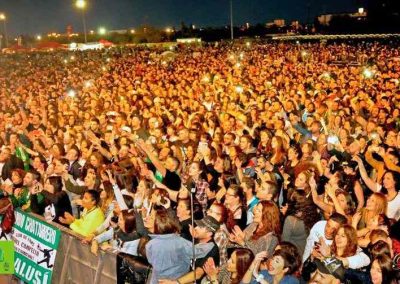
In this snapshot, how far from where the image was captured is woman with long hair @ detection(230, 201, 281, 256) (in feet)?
15.1

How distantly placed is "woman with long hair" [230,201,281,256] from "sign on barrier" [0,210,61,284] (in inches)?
78.6

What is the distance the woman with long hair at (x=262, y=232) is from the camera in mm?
4605

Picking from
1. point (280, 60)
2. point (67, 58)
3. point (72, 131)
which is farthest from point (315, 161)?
point (67, 58)

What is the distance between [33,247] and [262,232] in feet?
9.05

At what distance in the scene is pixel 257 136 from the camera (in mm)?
9195

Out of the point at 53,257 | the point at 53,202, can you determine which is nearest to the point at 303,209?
the point at 53,257

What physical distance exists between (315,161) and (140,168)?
251cm

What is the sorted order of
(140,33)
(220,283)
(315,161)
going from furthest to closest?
(140,33) < (315,161) < (220,283)

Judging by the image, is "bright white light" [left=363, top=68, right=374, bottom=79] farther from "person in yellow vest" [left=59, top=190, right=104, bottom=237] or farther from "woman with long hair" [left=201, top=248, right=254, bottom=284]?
"woman with long hair" [left=201, top=248, right=254, bottom=284]

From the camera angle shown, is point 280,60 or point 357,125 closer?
point 357,125

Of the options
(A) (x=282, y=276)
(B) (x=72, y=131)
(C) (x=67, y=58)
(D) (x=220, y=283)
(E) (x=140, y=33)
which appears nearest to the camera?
(A) (x=282, y=276)

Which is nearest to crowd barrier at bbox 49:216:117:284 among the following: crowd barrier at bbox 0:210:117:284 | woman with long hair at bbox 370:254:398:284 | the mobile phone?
crowd barrier at bbox 0:210:117:284

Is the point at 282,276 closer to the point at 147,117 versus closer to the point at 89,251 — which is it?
the point at 89,251

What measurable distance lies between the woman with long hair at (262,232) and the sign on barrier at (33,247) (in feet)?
6.55
